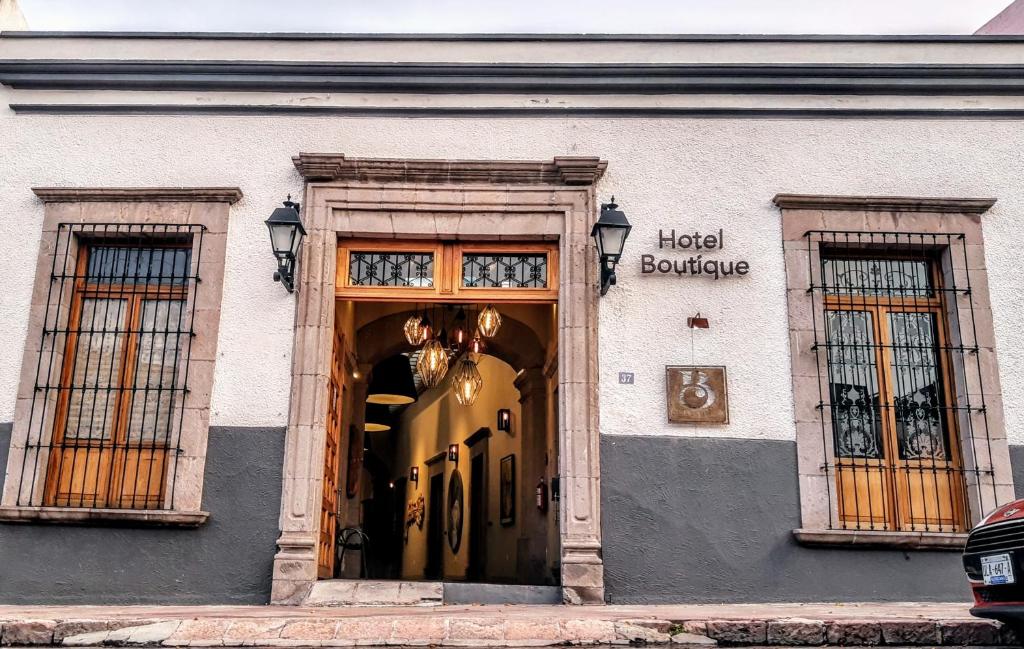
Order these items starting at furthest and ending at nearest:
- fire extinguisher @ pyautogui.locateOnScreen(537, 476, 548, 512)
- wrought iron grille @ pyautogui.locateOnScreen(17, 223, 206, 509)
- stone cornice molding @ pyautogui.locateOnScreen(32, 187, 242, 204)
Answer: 1. fire extinguisher @ pyautogui.locateOnScreen(537, 476, 548, 512)
2. stone cornice molding @ pyautogui.locateOnScreen(32, 187, 242, 204)
3. wrought iron grille @ pyautogui.locateOnScreen(17, 223, 206, 509)

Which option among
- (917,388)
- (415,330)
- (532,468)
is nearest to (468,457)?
(532,468)

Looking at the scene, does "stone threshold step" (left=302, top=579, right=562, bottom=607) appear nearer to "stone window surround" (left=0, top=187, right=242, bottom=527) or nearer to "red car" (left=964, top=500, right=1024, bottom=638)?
"stone window surround" (left=0, top=187, right=242, bottom=527)

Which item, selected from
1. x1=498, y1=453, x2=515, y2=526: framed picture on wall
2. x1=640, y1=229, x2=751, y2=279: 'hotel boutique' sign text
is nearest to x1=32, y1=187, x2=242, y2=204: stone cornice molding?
x1=640, y1=229, x2=751, y2=279: 'hotel boutique' sign text

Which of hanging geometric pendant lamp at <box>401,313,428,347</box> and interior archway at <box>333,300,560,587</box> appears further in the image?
interior archway at <box>333,300,560,587</box>

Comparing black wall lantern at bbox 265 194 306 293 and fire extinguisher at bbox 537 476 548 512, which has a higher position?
black wall lantern at bbox 265 194 306 293

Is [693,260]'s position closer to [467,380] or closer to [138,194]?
[467,380]

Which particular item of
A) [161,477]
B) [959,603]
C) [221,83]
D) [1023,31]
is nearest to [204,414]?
[161,477]

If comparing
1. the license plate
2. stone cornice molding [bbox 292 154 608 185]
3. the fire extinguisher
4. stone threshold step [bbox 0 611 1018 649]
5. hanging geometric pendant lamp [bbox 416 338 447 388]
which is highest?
stone cornice molding [bbox 292 154 608 185]

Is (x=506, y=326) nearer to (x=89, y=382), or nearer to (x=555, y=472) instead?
(x=555, y=472)

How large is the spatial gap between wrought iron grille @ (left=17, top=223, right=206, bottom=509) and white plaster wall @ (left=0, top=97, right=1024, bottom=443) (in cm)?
31

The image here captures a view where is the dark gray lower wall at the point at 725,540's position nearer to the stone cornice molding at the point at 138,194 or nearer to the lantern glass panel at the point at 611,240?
the lantern glass panel at the point at 611,240

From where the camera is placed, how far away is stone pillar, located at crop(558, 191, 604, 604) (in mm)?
7570

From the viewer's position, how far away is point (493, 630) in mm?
5762

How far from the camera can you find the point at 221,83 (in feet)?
28.2
